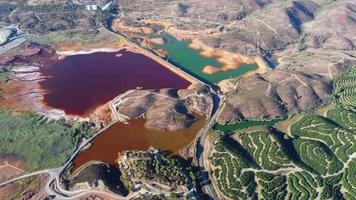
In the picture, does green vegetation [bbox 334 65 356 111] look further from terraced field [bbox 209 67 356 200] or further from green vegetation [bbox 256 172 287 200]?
green vegetation [bbox 256 172 287 200]

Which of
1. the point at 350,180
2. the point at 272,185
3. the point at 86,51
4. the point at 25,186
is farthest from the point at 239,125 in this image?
the point at 86,51

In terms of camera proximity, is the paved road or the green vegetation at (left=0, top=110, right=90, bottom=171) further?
the green vegetation at (left=0, top=110, right=90, bottom=171)

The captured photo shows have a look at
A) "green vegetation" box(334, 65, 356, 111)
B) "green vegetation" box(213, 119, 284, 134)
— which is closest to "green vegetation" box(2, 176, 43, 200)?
"green vegetation" box(213, 119, 284, 134)

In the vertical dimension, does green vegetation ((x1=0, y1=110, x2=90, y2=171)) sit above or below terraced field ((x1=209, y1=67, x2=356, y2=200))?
below

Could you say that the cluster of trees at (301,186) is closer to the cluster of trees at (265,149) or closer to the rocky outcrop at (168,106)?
the cluster of trees at (265,149)

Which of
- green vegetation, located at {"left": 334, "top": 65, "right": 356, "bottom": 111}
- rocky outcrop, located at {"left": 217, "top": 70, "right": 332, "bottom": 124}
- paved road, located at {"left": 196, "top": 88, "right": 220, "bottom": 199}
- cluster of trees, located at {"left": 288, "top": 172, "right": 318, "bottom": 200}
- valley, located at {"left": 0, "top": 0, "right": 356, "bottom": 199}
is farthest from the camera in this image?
green vegetation, located at {"left": 334, "top": 65, "right": 356, "bottom": 111}

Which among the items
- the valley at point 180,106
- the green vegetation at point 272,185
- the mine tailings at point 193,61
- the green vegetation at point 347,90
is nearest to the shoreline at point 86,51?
the valley at point 180,106
